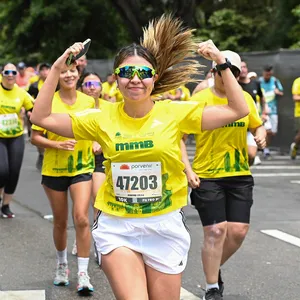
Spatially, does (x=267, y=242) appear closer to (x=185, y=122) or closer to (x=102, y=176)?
(x=102, y=176)

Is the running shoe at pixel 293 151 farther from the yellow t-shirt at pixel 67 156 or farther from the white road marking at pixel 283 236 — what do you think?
the yellow t-shirt at pixel 67 156

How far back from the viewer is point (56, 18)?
34.1 m

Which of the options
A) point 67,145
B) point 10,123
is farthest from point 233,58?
point 10,123

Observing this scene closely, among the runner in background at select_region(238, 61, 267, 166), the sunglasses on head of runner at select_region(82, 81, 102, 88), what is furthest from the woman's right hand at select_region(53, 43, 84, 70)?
the sunglasses on head of runner at select_region(82, 81, 102, 88)

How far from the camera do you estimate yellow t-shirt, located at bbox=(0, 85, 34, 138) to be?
9.98 meters

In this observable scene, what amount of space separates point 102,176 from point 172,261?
3.45 meters

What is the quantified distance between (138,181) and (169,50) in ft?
2.75

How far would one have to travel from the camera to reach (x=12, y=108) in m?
10.0

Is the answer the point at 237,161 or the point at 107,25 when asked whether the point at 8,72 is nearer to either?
the point at 237,161

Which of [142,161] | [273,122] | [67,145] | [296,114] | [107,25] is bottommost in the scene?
[273,122]

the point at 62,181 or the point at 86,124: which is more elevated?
the point at 86,124

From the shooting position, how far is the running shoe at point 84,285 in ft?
21.2

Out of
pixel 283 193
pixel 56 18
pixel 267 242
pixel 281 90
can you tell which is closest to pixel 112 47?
pixel 56 18

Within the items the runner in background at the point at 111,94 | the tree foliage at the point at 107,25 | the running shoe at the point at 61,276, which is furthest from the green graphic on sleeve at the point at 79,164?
the tree foliage at the point at 107,25
